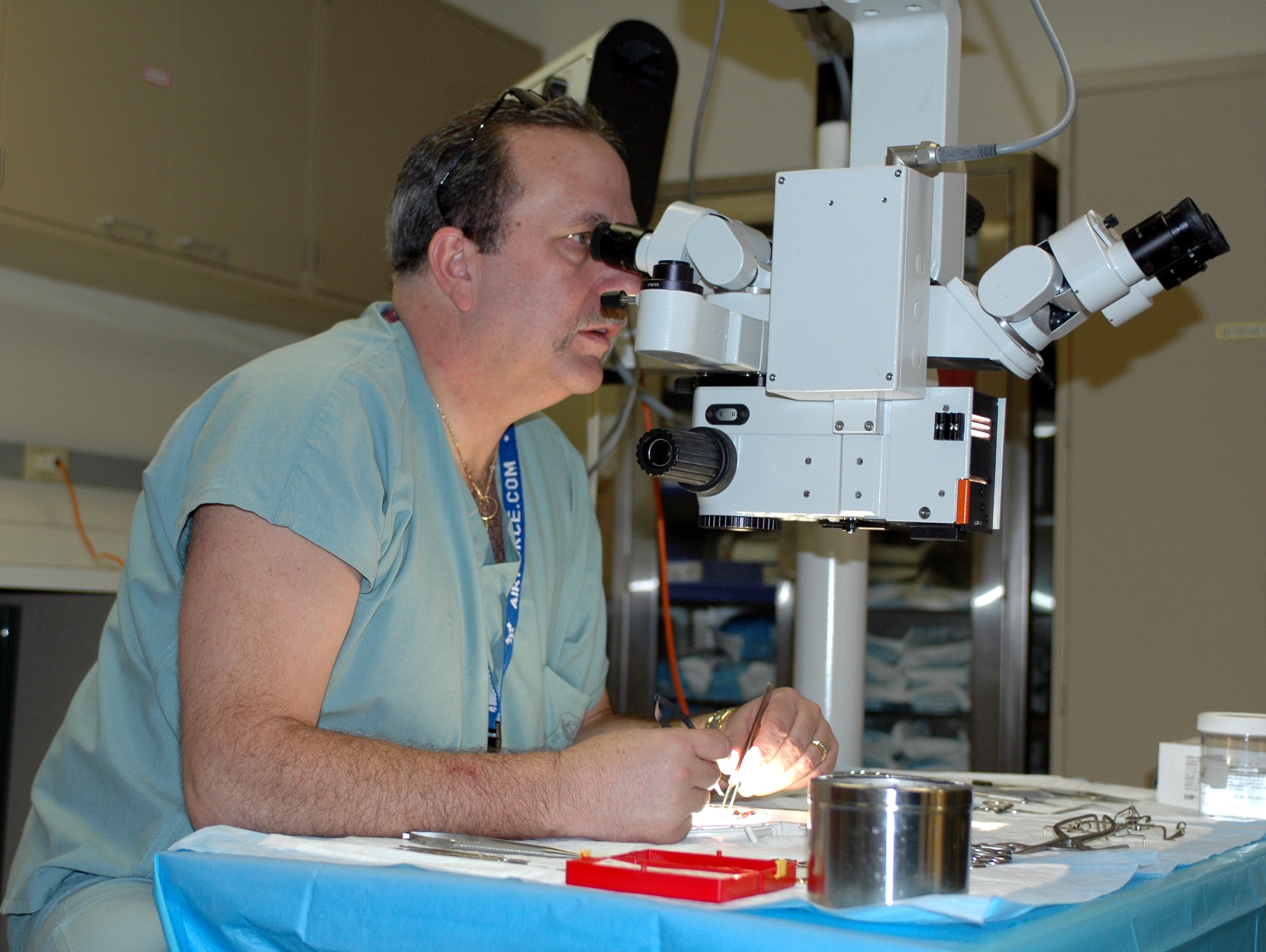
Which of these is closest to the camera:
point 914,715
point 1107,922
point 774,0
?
point 1107,922

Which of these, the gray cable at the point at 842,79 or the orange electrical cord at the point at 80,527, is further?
the orange electrical cord at the point at 80,527

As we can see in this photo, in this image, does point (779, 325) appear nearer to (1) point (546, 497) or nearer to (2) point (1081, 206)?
(1) point (546, 497)

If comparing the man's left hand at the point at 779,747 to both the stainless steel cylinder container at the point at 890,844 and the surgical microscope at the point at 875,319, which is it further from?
the stainless steel cylinder container at the point at 890,844

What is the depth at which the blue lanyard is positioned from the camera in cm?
141

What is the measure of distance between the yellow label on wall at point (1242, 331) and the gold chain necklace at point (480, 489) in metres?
1.65

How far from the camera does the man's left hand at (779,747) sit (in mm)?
1314

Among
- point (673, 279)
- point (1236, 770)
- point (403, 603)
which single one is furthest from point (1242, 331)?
point (403, 603)

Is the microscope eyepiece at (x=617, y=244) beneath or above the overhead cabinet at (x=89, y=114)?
beneath

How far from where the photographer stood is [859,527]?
3.75ft

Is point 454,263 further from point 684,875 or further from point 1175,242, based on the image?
point 684,875

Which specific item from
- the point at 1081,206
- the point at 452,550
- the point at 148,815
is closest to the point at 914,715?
the point at 1081,206

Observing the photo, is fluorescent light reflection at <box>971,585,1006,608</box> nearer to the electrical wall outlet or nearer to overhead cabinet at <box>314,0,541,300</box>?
overhead cabinet at <box>314,0,541,300</box>

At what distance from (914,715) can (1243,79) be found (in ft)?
5.29

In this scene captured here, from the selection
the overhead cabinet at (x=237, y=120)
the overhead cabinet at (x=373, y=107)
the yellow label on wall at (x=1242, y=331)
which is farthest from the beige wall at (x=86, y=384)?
the yellow label on wall at (x=1242, y=331)
